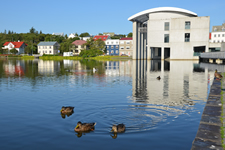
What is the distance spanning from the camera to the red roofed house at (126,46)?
125 m

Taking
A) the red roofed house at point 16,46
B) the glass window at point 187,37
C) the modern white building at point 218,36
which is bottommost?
the glass window at point 187,37

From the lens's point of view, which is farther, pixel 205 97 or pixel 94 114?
pixel 205 97

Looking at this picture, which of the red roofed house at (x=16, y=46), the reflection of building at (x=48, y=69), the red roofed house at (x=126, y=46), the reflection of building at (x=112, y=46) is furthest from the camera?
the red roofed house at (x=16, y=46)

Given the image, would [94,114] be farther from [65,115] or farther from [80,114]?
[65,115]

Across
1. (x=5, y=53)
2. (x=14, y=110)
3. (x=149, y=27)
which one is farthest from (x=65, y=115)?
(x=5, y=53)

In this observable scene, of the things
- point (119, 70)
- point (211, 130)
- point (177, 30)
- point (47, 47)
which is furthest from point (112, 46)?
point (211, 130)

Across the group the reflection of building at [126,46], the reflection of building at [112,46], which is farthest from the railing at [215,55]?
the reflection of building at [112,46]

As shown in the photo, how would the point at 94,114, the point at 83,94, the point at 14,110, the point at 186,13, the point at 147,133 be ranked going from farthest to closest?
the point at 186,13
the point at 83,94
the point at 14,110
the point at 94,114
the point at 147,133

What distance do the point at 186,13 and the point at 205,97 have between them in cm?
6527

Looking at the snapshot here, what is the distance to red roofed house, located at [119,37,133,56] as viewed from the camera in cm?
12538

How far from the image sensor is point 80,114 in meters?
11.7

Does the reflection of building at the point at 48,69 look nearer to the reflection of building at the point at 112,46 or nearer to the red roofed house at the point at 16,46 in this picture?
the reflection of building at the point at 112,46

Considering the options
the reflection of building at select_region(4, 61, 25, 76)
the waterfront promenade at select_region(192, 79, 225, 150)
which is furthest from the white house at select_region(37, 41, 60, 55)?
the waterfront promenade at select_region(192, 79, 225, 150)

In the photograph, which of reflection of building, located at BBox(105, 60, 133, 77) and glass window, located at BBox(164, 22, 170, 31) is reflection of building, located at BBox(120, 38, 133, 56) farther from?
reflection of building, located at BBox(105, 60, 133, 77)
